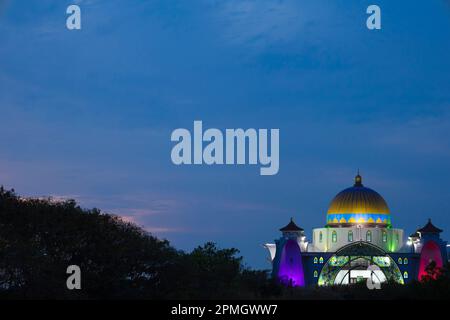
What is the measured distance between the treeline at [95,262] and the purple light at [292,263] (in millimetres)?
55032

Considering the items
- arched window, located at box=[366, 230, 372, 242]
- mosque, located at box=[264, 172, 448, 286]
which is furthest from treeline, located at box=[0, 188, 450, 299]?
arched window, located at box=[366, 230, 372, 242]

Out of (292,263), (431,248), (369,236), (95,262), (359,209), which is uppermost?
(359,209)

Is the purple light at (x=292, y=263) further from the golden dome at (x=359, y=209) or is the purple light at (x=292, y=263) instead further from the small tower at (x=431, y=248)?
the small tower at (x=431, y=248)

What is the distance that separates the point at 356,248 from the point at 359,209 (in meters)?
8.74

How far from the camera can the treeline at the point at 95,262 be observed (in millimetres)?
46031

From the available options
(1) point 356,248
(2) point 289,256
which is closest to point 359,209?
(1) point 356,248

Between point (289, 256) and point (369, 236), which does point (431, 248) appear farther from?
point (289, 256)

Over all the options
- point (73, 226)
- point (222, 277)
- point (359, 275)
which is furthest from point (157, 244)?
point (359, 275)

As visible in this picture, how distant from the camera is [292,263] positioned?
113 metres

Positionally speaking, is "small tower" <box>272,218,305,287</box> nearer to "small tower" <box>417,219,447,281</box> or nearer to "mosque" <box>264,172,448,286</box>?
"mosque" <box>264,172,448,286</box>

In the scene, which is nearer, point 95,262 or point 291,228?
point 95,262

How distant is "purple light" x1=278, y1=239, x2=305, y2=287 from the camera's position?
111 meters
